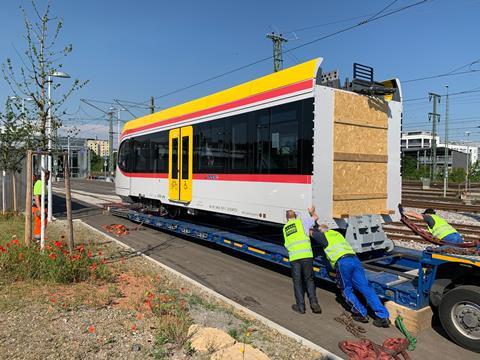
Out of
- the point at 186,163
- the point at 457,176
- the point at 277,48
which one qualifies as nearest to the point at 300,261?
the point at 186,163

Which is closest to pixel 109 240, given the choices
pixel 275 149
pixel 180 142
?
pixel 180 142

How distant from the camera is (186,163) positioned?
11.5 metres

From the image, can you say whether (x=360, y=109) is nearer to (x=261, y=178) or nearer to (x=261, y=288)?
(x=261, y=178)

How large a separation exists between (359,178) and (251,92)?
280 cm

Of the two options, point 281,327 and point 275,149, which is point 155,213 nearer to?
point 275,149

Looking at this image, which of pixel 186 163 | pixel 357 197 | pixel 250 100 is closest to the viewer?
pixel 357 197

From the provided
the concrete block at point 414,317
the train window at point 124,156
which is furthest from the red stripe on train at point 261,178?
the train window at point 124,156

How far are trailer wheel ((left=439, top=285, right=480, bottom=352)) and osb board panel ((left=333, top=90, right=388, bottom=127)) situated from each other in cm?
340

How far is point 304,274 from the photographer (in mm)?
6582

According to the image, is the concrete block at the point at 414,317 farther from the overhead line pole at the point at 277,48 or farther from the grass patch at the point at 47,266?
the overhead line pole at the point at 277,48

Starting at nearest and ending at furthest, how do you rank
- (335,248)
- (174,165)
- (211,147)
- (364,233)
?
(335,248)
(364,233)
(211,147)
(174,165)

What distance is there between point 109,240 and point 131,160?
4476 mm

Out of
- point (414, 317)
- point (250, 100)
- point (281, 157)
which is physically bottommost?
point (414, 317)

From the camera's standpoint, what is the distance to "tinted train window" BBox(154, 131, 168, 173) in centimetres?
1283
